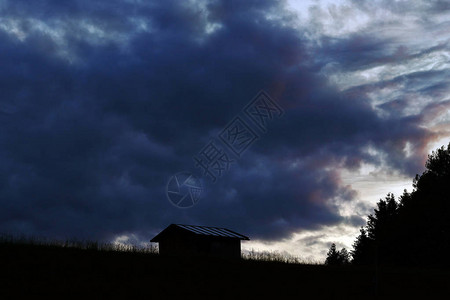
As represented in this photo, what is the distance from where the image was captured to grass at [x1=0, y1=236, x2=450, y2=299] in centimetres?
2122

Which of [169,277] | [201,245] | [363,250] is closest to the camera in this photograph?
[169,277]

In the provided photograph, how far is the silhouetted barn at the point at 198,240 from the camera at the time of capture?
45.0 meters

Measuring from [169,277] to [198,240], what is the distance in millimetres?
20490

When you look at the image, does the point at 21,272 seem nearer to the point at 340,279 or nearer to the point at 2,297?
the point at 2,297

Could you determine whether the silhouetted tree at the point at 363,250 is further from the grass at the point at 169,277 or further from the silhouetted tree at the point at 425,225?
the grass at the point at 169,277

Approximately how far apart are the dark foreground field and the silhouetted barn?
13.8 meters

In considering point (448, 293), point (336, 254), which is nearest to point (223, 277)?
point (448, 293)

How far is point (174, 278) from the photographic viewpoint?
2483 cm

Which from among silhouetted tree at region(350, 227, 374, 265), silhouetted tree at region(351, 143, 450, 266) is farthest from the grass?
silhouetted tree at region(350, 227, 374, 265)

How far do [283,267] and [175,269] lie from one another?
800cm

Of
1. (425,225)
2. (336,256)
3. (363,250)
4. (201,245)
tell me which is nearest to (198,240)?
(201,245)

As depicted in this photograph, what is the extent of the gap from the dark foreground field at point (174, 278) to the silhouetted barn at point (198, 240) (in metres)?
13.8

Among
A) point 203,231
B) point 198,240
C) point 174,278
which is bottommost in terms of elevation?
point 174,278

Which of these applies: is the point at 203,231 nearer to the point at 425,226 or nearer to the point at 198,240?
the point at 198,240
